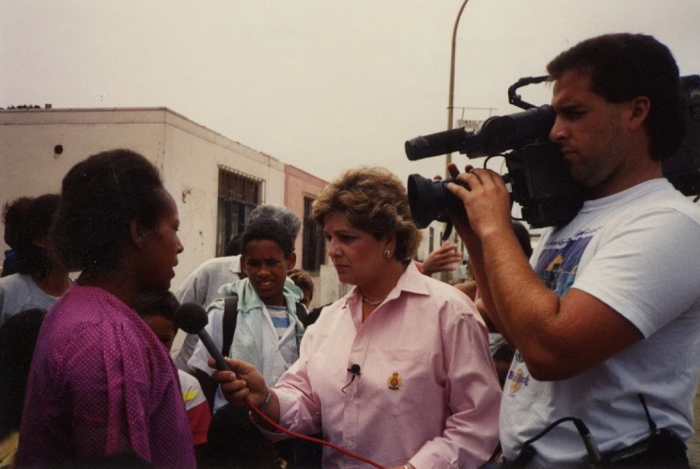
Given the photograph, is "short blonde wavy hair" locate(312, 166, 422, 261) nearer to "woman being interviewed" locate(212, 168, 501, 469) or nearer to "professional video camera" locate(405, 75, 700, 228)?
"woman being interviewed" locate(212, 168, 501, 469)

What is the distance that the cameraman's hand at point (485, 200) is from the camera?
1481mm

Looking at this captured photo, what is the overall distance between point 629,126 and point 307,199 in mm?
13656

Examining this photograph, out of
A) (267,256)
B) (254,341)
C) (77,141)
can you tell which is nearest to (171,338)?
(254,341)

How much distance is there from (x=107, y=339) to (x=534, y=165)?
106cm

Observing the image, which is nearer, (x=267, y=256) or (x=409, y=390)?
(x=409, y=390)

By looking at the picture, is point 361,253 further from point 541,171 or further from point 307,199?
point 307,199

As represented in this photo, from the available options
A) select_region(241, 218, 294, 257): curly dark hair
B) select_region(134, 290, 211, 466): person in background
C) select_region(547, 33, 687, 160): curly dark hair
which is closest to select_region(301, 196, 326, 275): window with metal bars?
select_region(241, 218, 294, 257): curly dark hair

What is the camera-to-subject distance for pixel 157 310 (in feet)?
9.12

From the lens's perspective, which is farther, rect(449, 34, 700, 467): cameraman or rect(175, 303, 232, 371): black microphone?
rect(175, 303, 232, 371): black microphone

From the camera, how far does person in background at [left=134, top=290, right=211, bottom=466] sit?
242 centimetres

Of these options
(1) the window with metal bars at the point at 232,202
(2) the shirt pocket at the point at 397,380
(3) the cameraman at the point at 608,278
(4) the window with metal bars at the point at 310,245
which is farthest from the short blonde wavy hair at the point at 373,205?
(4) the window with metal bars at the point at 310,245

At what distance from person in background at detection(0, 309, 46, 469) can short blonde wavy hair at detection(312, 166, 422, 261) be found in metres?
1.07

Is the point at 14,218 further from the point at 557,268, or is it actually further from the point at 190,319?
the point at 557,268

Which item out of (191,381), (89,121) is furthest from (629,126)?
(89,121)
